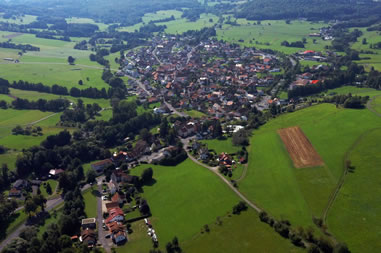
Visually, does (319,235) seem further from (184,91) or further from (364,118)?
(184,91)

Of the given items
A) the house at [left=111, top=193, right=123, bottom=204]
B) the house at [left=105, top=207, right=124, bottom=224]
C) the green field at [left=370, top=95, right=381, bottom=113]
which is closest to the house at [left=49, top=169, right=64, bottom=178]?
the house at [left=111, top=193, right=123, bottom=204]

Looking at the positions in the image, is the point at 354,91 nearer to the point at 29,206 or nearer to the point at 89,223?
the point at 89,223

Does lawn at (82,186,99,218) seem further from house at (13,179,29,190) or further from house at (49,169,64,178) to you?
house at (13,179,29,190)

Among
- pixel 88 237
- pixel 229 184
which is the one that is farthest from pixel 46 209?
pixel 229 184

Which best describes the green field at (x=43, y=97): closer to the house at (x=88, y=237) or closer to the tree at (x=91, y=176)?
the tree at (x=91, y=176)

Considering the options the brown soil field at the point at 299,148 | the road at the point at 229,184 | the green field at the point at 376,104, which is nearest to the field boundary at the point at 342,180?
the brown soil field at the point at 299,148

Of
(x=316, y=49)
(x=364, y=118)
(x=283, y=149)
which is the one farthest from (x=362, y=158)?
(x=316, y=49)
